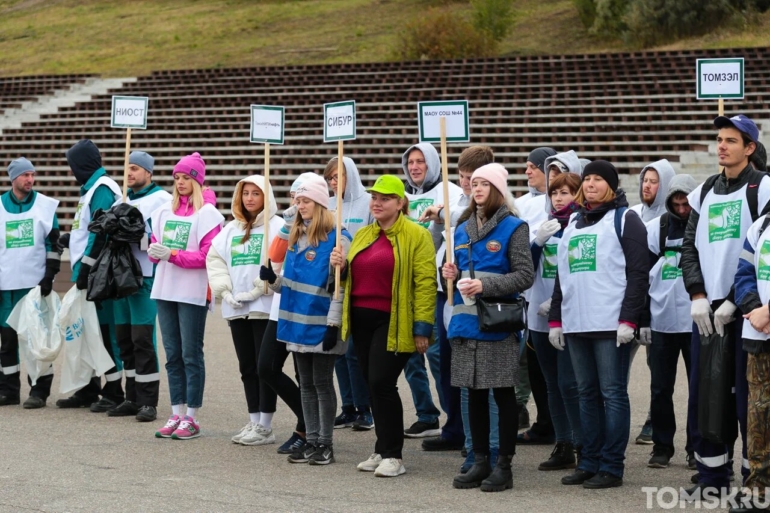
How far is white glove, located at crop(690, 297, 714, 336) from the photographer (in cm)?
579

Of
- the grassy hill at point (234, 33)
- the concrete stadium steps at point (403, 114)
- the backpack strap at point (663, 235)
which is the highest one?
the grassy hill at point (234, 33)

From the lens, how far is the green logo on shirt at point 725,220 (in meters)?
5.85

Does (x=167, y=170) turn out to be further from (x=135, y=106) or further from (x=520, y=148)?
(x=135, y=106)

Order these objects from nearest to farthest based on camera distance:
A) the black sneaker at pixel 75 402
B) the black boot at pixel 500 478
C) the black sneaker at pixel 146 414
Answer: the black boot at pixel 500 478, the black sneaker at pixel 146 414, the black sneaker at pixel 75 402

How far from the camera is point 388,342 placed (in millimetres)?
6719

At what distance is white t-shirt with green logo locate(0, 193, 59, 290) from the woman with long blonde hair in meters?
1.94

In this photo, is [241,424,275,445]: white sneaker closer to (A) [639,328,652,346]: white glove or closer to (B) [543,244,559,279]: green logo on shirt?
(B) [543,244,559,279]: green logo on shirt

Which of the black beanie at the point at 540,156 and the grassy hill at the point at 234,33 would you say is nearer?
the black beanie at the point at 540,156

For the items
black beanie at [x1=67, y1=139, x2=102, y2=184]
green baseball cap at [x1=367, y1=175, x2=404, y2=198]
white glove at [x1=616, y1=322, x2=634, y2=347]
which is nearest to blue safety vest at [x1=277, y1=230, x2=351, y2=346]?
green baseball cap at [x1=367, y1=175, x2=404, y2=198]

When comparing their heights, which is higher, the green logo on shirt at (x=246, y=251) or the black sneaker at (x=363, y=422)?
Answer: the green logo on shirt at (x=246, y=251)

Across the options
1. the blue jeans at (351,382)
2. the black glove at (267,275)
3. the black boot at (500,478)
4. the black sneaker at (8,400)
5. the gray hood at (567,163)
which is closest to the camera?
the black boot at (500,478)

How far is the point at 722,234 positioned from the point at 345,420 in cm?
383

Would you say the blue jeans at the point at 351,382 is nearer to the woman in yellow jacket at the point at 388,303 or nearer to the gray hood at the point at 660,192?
the woman in yellow jacket at the point at 388,303

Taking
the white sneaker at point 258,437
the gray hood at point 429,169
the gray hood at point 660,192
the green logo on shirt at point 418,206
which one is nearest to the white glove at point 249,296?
the white sneaker at point 258,437
